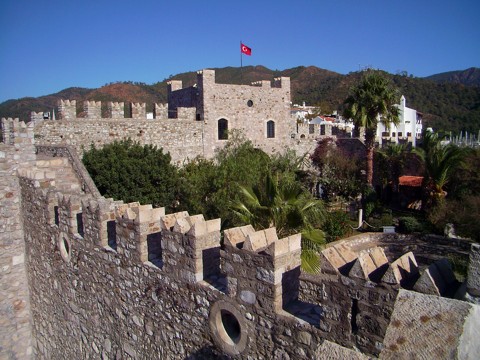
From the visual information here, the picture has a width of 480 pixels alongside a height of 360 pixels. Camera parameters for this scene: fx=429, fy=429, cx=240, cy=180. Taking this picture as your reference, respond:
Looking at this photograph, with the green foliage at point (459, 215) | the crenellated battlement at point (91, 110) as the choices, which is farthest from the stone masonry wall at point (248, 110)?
the green foliage at point (459, 215)

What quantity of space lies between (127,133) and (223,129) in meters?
5.58

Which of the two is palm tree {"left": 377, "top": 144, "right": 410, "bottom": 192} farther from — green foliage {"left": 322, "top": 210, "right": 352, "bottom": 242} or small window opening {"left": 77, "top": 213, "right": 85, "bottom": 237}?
small window opening {"left": 77, "top": 213, "right": 85, "bottom": 237}

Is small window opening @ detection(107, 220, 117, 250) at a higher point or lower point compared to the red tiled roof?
higher

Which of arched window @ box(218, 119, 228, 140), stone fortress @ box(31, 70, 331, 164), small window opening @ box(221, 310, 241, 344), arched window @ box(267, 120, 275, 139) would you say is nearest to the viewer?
small window opening @ box(221, 310, 241, 344)

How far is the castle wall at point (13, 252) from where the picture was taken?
937 cm

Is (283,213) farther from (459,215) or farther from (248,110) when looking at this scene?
(248,110)

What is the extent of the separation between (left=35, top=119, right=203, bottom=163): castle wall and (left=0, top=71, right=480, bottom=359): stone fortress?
6017mm

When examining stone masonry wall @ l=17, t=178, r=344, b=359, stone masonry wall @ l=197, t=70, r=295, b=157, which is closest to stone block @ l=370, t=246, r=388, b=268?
stone masonry wall @ l=17, t=178, r=344, b=359

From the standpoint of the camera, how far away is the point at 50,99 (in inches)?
2370

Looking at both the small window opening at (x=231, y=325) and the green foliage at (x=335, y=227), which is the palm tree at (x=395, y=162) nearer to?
the green foliage at (x=335, y=227)

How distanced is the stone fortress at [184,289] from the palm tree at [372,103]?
1448 cm

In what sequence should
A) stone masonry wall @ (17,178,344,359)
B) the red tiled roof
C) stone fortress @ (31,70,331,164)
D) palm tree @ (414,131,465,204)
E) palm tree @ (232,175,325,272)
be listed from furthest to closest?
the red tiled roof
palm tree @ (414,131,465,204)
stone fortress @ (31,70,331,164)
palm tree @ (232,175,325,272)
stone masonry wall @ (17,178,344,359)

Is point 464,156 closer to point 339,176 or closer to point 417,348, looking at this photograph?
point 339,176

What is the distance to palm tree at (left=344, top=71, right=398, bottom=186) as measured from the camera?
21.3m
